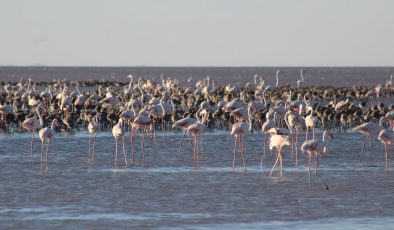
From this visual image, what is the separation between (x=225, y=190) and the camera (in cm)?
1878

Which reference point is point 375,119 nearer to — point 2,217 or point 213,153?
point 213,153

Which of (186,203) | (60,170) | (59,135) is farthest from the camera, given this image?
(59,135)

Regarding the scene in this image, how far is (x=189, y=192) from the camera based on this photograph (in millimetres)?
18578

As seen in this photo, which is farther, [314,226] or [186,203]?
[186,203]

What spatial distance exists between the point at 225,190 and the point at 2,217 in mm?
4846

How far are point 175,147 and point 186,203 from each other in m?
10.7

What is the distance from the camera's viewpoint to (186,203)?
17172mm

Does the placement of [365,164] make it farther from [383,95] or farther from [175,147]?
[383,95]

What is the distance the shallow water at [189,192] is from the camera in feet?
50.4

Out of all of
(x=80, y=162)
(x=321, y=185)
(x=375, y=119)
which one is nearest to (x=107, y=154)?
(x=80, y=162)

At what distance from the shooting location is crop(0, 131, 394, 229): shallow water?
15.4 metres

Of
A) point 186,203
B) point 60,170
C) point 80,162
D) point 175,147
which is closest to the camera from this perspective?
point 186,203

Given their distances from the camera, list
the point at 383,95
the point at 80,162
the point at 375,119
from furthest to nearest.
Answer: the point at 383,95 → the point at 375,119 → the point at 80,162

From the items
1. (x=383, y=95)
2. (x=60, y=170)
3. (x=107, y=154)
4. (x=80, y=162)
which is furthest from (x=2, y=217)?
(x=383, y=95)
